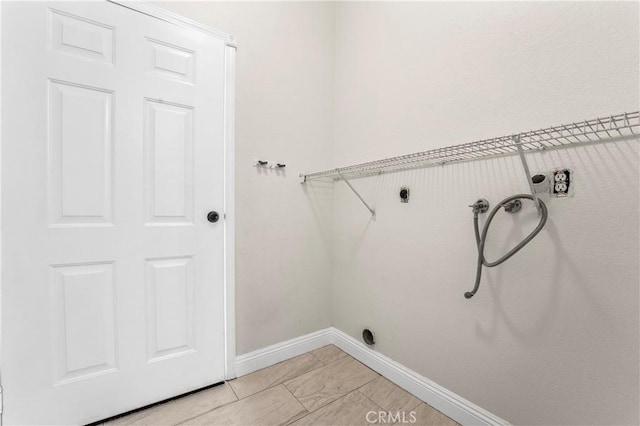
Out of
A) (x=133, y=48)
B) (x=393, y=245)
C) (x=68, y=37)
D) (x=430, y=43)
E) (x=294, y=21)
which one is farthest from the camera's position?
(x=294, y=21)

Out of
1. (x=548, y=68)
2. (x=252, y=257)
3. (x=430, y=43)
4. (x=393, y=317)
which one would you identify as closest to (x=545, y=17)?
(x=548, y=68)

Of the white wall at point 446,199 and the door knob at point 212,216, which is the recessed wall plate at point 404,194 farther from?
the door knob at point 212,216

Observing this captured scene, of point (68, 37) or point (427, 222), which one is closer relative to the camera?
point (68, 37)

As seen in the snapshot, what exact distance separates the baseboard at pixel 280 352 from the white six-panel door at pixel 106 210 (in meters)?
0.16

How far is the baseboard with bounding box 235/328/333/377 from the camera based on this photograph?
5.37 feet

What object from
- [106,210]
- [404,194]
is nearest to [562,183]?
[404,194]

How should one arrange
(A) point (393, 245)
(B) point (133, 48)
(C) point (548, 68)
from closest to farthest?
(C) point (548, 68)
(B) point (133, 48)
(A) point (393, 245)

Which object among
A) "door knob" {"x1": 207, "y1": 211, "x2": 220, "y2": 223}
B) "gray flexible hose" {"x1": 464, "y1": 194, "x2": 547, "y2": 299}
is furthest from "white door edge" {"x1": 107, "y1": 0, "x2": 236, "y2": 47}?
"gray flexible hose" {"x1": 464, "y1": 194, "x2": 547, "y2": 299}

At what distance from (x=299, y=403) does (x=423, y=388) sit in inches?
25.6

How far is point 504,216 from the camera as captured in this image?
1140 millimetres

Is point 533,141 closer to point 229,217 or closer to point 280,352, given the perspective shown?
point 229,217

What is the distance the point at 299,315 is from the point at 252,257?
56cm

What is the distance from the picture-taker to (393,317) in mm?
1602

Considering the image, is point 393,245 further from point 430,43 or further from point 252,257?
point 430,43
